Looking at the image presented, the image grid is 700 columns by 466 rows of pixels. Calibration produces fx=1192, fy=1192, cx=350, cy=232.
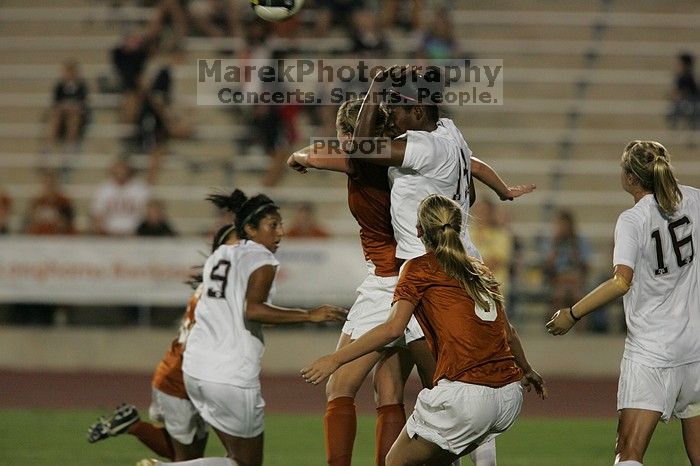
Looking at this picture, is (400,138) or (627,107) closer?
(400,138)

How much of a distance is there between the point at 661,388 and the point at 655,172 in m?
1.12

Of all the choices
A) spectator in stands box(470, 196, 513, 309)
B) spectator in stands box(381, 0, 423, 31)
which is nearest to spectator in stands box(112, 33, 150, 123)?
spectator in stands box(381, 0, 423, 31)

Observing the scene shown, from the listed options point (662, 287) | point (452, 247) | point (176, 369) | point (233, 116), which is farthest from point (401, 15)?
point (452, 247)

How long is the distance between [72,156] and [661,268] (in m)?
12.2

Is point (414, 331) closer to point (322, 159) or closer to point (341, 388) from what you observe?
point (341, 388)

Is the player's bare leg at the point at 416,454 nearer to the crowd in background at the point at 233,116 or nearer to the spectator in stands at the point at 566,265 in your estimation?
the crowd in background at the point at 233,116

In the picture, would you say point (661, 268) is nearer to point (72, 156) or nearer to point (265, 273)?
point (265, 273)

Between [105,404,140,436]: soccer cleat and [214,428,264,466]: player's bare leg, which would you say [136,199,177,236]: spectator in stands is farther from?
[214,428,264,466]: player's bare leg

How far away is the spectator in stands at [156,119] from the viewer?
54.5 ft

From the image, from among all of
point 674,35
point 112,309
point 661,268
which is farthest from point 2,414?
point 674,35

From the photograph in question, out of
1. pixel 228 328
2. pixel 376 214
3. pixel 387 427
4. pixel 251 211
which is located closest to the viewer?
pixel 387 427

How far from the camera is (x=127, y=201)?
14.9m

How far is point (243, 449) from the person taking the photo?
6.79m

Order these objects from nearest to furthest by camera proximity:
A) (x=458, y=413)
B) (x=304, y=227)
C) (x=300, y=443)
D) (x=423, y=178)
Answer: (x=458, y=413), (x=423, y=178), (x=300, y=443), (x=304, y=227)
